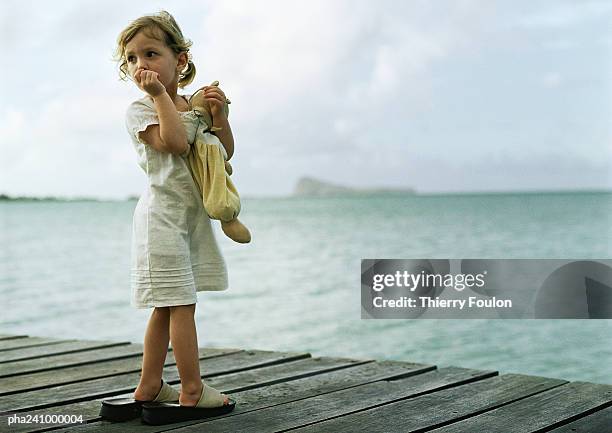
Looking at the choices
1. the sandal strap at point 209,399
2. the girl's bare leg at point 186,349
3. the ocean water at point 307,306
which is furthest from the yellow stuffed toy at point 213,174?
the ocean water at point 307,306

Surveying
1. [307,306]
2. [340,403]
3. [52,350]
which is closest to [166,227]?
[340,403]

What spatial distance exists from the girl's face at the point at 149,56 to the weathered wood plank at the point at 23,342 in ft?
5.47

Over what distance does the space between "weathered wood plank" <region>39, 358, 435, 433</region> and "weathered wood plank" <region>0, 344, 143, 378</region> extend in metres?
0.58

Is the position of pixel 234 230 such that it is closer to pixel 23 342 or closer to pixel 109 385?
pixel 109 385

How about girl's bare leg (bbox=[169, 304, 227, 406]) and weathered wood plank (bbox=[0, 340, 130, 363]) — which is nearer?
girl's bare leg (bbox=[169, 304, 227, 406])

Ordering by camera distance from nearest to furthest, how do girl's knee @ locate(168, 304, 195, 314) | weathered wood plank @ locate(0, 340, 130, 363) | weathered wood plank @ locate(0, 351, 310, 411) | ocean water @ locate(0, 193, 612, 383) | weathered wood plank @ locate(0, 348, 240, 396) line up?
girl's knee @ locate(168, 304, 195, 314) → weathered wood plank @ locate(0, 351, 310, 411) → weathered wood plank @ locate(0, 348, 240, 396) → weathered wood plank @ locate(0, 340, 130, 363) → ocean water @ locate(0, 193, 612, 383)

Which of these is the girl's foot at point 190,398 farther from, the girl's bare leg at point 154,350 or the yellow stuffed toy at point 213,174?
the yellow stuffed toy at point 213,174

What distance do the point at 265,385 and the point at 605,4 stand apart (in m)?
29.9

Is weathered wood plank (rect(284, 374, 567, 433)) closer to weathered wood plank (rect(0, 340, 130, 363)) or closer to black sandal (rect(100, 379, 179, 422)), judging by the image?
black sandal (rect(100, 379, 179, 422))

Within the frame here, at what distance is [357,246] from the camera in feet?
64.1

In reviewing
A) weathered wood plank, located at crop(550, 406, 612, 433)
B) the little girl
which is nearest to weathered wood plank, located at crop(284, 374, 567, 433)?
weathered wood plank, located at crop(550, 406, 612, 433)

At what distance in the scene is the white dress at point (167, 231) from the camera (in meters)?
2.22

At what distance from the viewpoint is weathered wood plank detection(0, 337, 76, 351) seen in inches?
137

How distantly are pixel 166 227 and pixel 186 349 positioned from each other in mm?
324
